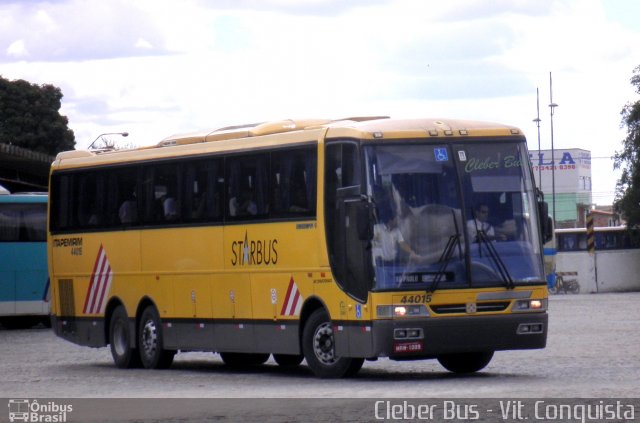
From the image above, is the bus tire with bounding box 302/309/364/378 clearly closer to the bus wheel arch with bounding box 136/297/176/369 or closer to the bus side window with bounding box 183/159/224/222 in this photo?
the bus side window with bounding box 183/159/224/222

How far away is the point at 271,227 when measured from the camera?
67.5 feet

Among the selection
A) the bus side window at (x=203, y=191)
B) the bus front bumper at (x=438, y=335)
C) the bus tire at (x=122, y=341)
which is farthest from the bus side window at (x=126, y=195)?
the bus front bumper at (x=438, y=335)

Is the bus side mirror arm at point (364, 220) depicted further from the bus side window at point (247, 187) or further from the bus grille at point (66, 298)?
the bus grille at point (66, 298)

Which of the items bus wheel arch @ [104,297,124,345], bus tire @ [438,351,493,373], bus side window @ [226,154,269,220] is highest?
Result: bus side window @ [226,154,269,220]

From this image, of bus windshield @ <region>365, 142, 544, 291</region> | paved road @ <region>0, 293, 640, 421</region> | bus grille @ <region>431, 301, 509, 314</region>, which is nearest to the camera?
paved road @ <region>0, 293, 640, 421</region>

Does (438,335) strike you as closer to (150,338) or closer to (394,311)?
(394,311)

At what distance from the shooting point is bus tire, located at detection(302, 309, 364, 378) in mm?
19125

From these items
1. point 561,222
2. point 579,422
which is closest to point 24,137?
point 561,222

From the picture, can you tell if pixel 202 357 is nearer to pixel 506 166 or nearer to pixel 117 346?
pixel 117 346

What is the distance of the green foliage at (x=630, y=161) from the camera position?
75938 millimetres

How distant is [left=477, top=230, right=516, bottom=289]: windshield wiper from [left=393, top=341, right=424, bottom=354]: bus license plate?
4.59ft

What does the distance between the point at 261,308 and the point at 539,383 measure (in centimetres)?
475

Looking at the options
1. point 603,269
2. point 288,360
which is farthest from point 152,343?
point 603,269

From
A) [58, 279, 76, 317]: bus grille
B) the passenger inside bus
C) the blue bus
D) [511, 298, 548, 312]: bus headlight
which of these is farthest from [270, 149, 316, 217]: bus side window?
the blue bus
